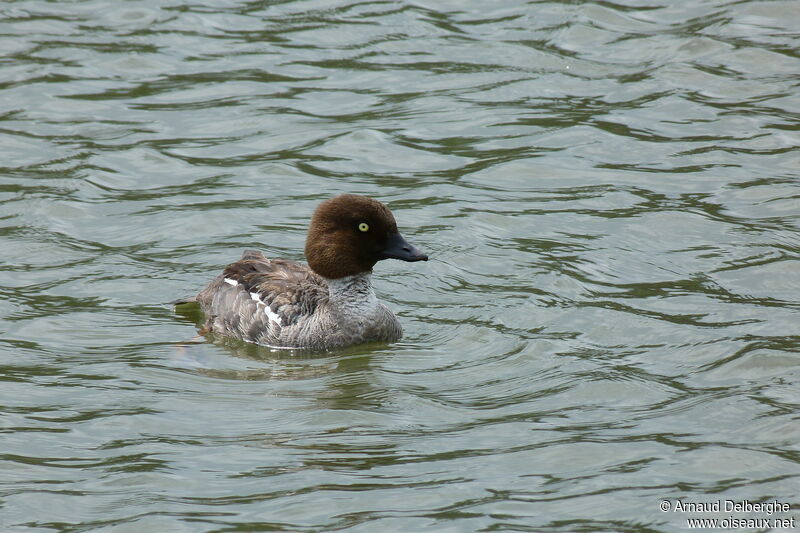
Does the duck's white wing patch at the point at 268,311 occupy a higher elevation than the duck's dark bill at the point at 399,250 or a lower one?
lower

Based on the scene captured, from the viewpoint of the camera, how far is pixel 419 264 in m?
12.4

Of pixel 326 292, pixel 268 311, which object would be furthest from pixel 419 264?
pixel 268 311

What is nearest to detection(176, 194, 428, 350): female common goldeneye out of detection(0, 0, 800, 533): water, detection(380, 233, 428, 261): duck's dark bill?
detection(380, 233, 428, 261): duck's dark bill

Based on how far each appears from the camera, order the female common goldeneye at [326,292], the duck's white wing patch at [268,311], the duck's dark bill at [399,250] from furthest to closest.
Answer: the duck's white wing patch at [268,311] < the female common goldeneye at [326,292] < the duck's dark bill at [399,250]

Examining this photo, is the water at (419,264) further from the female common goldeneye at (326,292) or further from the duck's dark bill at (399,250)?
the duck's dark bill at (399,250)

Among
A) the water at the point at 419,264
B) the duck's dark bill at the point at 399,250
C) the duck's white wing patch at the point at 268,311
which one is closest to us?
the water at the point at 419,264

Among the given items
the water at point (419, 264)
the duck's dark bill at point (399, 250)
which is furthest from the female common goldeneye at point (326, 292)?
the water at point (419, 264)

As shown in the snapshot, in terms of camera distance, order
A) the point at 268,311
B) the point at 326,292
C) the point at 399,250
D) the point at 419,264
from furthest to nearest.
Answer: the point at 419,264 → the point at 326,292 → the point at 268,311 → the point at 399,250

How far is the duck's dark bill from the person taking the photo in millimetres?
10570

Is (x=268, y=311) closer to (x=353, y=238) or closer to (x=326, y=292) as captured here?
(x=326, y=292)

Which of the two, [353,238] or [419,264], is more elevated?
[353,238]

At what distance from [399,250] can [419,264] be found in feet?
5.94

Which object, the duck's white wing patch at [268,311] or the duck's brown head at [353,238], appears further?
the duck's white wing patch at [268,311]

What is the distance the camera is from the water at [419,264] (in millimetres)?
8055
